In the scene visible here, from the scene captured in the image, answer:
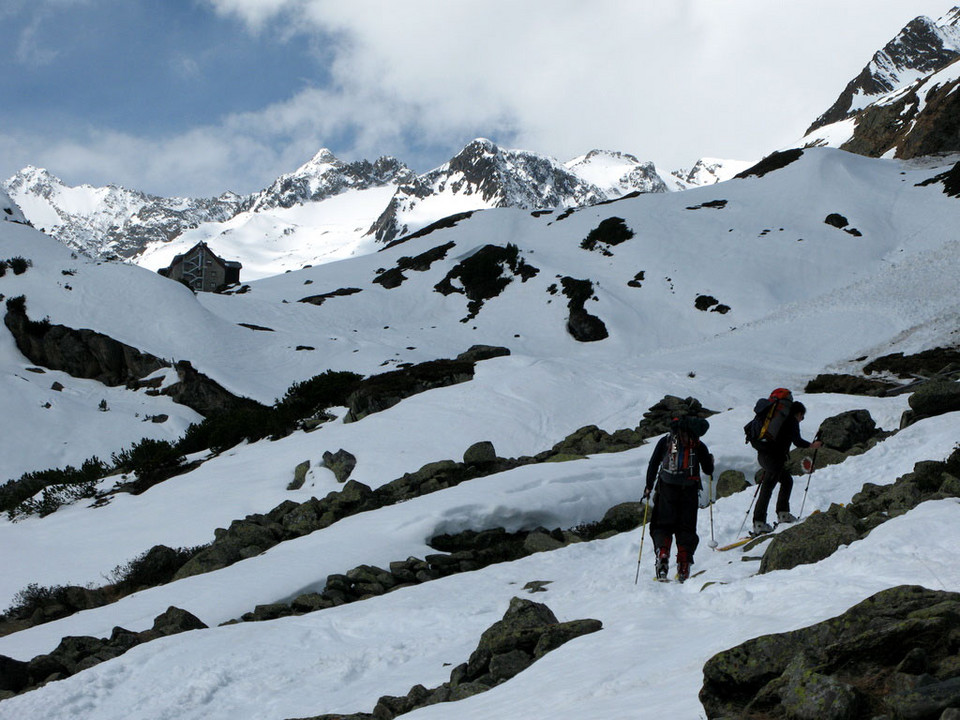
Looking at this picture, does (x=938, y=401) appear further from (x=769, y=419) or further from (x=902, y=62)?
(x=902, y=62)

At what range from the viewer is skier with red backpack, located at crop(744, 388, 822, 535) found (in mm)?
9469

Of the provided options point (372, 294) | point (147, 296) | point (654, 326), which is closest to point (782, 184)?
point (654, 326)

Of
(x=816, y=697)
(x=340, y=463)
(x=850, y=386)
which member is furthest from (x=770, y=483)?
(x=850, y=386)

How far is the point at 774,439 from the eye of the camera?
9.52 m

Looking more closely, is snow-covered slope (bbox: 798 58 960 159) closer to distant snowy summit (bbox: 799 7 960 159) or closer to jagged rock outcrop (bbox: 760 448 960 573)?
distant snowy summit (bbox: 799 7 960 159)

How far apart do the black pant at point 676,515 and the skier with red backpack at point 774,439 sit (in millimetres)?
1487

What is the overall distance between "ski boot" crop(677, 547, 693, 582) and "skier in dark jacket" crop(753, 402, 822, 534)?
5.62ft

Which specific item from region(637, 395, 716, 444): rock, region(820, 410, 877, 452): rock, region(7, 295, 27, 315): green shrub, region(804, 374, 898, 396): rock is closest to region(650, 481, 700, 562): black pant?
region(820, 410, 877, 452): rock

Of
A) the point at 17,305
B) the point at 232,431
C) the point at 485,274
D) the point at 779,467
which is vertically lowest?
the point at 779,467

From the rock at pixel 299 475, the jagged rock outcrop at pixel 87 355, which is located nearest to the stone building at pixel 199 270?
the jagged rock outcrop at pixel 87 355

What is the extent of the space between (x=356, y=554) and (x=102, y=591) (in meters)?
5.41

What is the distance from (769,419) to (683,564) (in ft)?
8.13

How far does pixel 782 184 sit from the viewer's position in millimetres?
61406

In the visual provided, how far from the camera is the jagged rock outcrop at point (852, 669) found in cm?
323
